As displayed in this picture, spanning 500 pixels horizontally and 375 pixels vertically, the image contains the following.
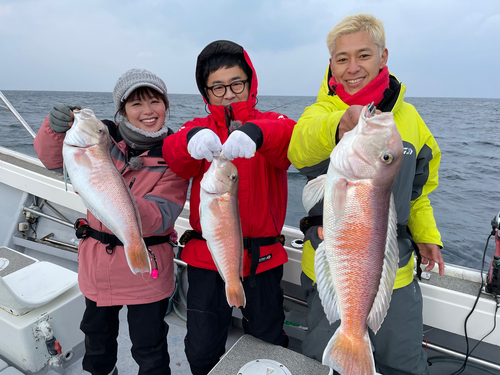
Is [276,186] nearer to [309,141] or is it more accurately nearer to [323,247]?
[309,141]

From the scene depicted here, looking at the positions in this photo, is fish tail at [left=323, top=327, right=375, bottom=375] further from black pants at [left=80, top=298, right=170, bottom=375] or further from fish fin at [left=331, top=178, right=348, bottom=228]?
black pants at [left=80, top=298, right=170, bottom=375]

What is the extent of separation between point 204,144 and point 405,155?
118 cm

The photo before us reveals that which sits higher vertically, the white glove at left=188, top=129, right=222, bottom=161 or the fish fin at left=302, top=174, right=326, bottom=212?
the white glove at left=188, top=129, right=222, bottom=161

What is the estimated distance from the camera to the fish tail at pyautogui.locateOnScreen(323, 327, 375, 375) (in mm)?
1430

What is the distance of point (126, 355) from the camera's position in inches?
128

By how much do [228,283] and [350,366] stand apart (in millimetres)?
859

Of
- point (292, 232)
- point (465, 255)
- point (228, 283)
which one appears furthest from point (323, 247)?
point (465, 255)

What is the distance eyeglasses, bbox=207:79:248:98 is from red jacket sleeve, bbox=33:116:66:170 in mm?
→ 1109

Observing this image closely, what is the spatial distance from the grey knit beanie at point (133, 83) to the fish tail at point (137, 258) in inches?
46.4

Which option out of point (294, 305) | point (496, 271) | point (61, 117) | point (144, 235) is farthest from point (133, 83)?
point (496, 271)

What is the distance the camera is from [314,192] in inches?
60.4

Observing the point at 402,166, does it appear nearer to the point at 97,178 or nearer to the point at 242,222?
the point at 242,222

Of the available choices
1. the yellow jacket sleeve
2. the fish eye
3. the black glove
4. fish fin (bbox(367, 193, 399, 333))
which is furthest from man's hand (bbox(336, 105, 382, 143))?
the black glove

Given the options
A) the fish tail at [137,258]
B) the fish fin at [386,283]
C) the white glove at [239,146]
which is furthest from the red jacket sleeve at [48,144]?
the fish fin at [386,283]
